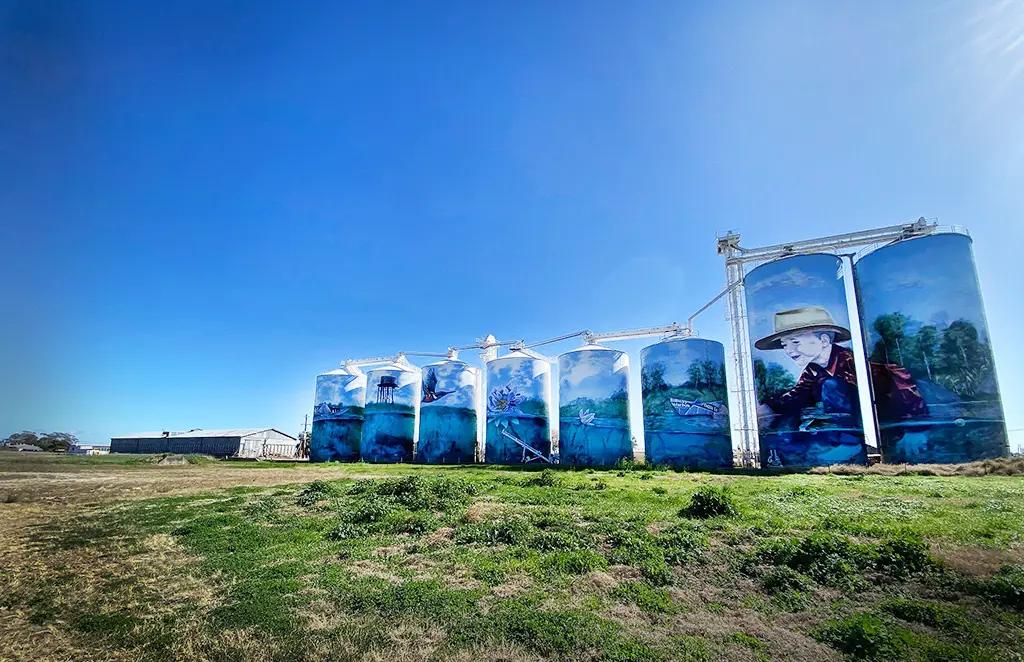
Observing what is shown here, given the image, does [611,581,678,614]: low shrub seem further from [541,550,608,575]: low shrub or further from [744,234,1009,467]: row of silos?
[744,234,1009,467]: row of silos

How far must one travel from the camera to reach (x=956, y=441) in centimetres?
3862

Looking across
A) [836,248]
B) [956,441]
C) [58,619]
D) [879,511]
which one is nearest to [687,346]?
[836,248]

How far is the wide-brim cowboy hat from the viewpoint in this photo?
1743 inches

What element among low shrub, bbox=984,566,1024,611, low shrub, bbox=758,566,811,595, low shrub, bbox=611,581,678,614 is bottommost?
low shrub, bbox=611,581,678,614

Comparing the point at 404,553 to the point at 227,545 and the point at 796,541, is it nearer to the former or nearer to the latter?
the point at 227,545

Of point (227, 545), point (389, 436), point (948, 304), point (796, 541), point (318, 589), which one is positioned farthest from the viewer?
point (389, 436)

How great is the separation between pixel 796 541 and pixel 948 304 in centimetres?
4309

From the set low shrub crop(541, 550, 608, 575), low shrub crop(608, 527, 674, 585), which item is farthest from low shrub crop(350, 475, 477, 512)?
low shrub crop(541, 550, 608, 575)

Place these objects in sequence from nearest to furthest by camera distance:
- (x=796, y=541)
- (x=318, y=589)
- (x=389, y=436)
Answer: (x=318, y=589), (x=796, y=541), (x=389, y=436)

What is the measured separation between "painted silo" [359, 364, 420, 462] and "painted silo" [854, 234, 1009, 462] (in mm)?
52601

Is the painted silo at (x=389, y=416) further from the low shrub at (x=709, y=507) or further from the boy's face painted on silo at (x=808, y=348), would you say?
the low shrub at (x=709, y=507)

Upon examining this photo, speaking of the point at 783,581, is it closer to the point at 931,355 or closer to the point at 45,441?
the point at 931,355

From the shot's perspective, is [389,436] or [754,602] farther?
[389,436]

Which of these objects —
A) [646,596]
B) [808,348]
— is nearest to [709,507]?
[646,596]
